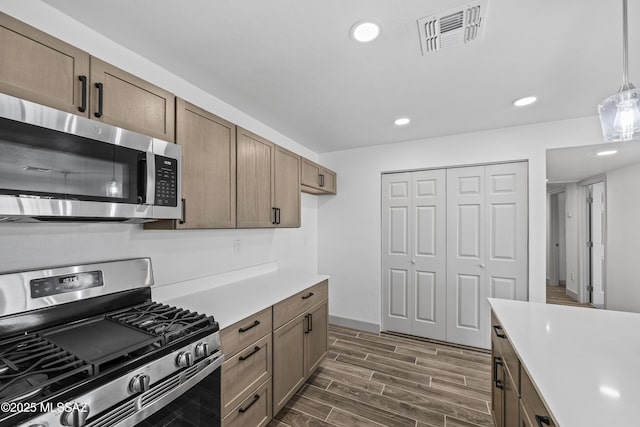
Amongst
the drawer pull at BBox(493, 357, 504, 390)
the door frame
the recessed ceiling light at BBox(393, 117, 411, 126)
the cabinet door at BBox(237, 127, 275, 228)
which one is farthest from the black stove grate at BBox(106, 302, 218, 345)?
the door frame

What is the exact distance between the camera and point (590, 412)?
0.77m

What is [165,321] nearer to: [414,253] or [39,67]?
[39,67]

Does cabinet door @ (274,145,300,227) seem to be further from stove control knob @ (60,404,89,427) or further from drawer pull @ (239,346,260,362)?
stove control knob @ (60,404,89,427)

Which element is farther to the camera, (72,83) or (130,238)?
(130,238)

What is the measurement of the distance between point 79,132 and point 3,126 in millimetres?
218

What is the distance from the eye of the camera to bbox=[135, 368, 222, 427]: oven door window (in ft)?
3.55

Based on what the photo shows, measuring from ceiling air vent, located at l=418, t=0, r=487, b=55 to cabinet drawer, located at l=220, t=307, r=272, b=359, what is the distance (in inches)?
75.6

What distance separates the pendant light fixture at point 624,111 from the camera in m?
1.21

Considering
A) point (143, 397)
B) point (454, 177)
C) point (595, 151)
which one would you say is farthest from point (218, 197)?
point (595, 151)

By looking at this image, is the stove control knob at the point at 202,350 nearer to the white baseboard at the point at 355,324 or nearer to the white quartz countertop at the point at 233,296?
the white quartz countertop at the point at 233,296

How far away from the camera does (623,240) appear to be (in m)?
3.63

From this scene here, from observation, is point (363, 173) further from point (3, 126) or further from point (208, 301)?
point (3, 126)

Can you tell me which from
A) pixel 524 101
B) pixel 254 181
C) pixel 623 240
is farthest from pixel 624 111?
pixel 623 240

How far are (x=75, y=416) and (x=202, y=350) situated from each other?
1.55 ft
